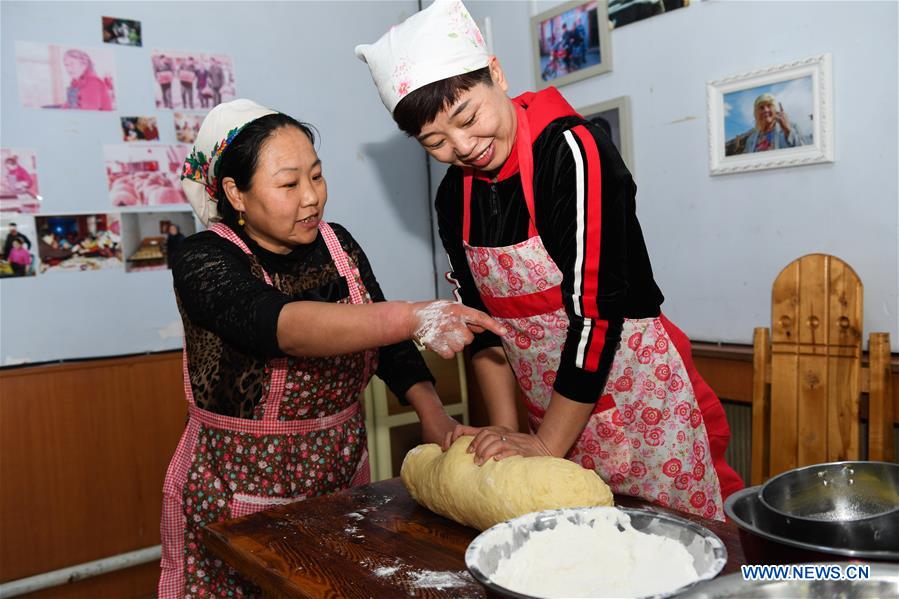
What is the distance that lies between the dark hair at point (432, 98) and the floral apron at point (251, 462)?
1.63ft

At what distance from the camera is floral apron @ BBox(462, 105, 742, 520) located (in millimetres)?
1441

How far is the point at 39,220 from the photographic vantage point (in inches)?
101

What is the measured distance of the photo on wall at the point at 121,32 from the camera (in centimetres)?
266

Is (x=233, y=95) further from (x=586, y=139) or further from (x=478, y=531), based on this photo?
(x=478, y=531)

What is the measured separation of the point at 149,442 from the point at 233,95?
1376 millimetres

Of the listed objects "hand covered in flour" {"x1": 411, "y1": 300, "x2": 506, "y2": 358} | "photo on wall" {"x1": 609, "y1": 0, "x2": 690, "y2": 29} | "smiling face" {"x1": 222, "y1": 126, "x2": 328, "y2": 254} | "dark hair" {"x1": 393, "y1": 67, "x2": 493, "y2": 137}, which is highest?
"photo on wall" {"x1": 609, "y1": 0, "x2": 690, "y2": 29}

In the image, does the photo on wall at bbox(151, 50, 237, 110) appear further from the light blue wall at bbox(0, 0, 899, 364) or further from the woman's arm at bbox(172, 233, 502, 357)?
the woman's arm at bbox(172, 233, 502, 357)

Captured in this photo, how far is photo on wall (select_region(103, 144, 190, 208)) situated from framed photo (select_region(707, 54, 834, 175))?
1866mm

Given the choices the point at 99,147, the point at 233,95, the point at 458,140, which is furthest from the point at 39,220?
the point at 458,140

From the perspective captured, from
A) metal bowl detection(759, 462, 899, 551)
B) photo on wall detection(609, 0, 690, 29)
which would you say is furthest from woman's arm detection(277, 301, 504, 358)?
photo on wall detection(609, 0, 690, 29)

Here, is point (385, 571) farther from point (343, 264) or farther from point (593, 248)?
point (343, 264)

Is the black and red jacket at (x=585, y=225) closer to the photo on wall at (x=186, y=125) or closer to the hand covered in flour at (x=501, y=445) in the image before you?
the hand covered in flour at (x=501, y=445)

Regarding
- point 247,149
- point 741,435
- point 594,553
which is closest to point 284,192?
point 247,149

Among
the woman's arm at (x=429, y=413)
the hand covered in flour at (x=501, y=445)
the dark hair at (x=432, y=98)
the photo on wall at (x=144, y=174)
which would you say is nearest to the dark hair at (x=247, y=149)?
the dark hair at (x=432, y=98)
